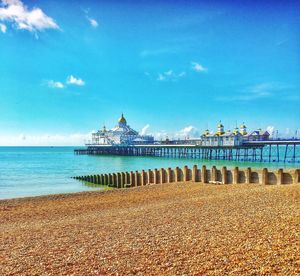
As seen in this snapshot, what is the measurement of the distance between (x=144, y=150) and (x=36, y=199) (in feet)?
263

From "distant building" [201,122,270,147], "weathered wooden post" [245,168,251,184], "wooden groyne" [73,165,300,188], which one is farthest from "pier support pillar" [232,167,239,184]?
"distant building" [201,122,270,147]

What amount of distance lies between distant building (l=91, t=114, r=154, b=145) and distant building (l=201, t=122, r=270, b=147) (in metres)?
38.1

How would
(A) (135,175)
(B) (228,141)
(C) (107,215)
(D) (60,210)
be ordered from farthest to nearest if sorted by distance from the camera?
(B) (228,141), (A) (135,175), (D) (60,210), (C) (107,215)

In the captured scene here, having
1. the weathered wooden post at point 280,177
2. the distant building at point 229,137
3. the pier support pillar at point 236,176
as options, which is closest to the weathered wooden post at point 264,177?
the weathered wooden post at point 280,177

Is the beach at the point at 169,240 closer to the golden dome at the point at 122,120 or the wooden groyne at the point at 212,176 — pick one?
the wooden groyne at the point at 212,176

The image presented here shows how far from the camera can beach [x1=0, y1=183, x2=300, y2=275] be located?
5.48 metres

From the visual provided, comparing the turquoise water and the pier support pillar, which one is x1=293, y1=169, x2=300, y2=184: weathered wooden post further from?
the turquoise water

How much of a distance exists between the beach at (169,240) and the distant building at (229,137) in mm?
60297

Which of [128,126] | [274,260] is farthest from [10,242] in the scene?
[128,126]

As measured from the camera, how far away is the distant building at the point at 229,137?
70938 mm

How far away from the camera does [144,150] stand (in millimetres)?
97625

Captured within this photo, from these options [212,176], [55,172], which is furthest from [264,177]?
[55,172]

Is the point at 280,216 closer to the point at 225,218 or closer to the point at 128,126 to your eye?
the point at 225,218

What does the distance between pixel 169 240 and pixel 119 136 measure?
116745mm
